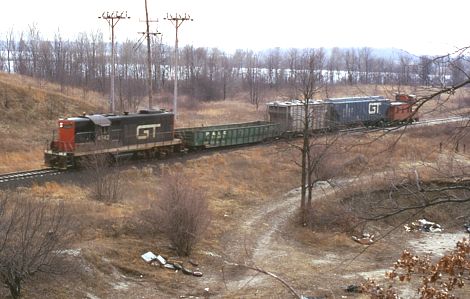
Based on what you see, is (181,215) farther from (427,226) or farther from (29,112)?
(29,112)

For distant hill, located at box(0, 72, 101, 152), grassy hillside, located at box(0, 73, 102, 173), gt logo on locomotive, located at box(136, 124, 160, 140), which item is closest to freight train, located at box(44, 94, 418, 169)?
gt logo on locomotive, located at box(136, 124, 160, 140)

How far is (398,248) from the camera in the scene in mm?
22969

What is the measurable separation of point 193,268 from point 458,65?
1337 centimetres

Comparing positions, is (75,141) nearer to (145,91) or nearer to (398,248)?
(398,248)

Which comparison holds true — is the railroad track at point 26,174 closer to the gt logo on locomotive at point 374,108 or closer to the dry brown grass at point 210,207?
the dry brown grass at point 210,207

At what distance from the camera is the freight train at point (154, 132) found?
26.8 metres

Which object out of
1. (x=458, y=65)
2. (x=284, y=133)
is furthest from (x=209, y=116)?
(x=458, y=65)

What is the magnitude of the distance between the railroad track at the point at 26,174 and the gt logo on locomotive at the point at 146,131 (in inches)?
232

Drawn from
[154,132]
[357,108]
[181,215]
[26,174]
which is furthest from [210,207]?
[357,108]

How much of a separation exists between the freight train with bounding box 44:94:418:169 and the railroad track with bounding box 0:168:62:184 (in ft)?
2.36

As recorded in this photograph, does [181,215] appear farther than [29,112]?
No

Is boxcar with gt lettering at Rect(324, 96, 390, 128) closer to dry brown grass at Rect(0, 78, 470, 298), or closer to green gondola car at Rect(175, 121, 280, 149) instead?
dry brown grass at Rect(0, 78, 470, 298)

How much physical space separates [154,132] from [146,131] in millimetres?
667

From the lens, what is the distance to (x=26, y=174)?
24828 mm
